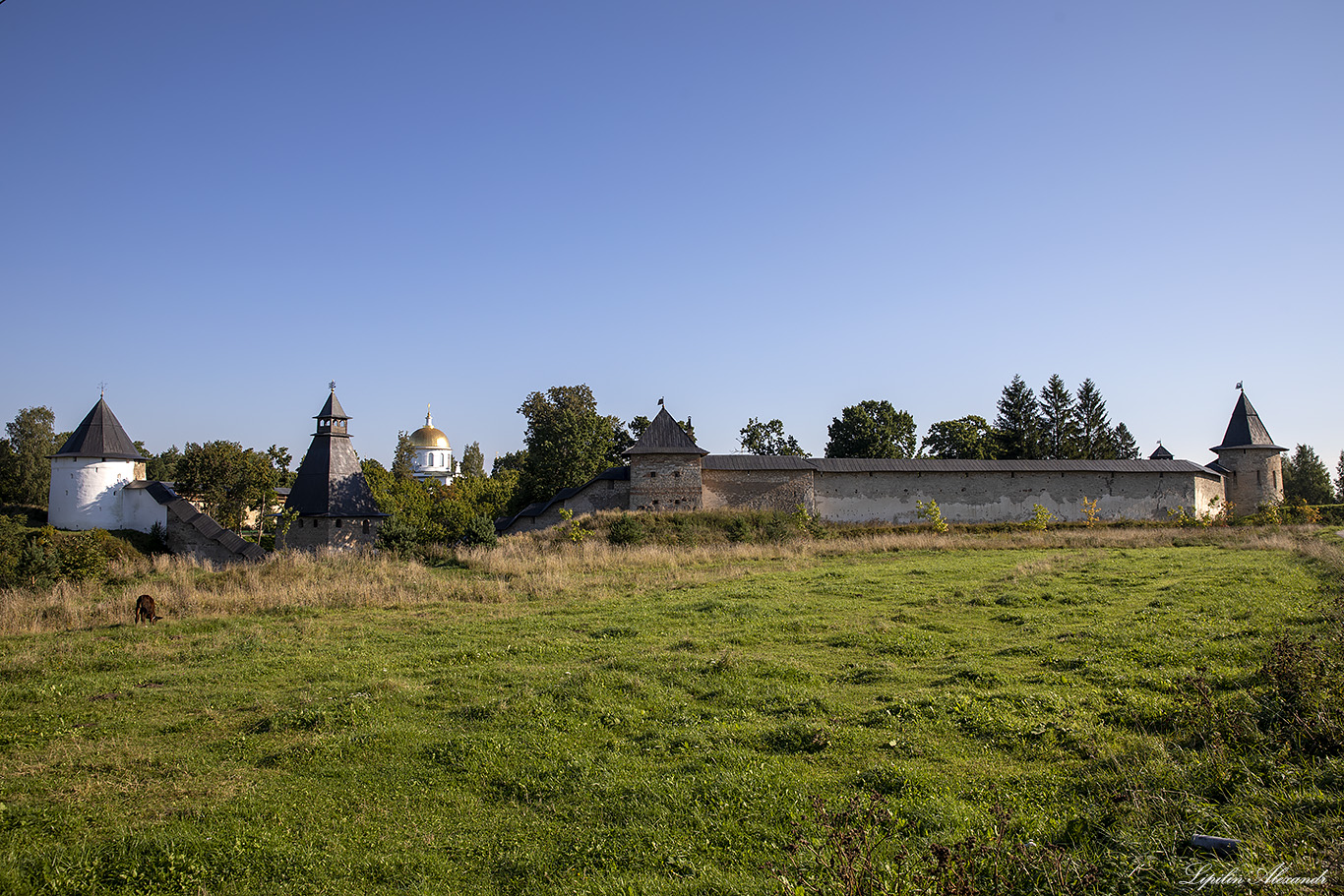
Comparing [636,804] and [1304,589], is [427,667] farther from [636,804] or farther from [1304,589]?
[1304,589]

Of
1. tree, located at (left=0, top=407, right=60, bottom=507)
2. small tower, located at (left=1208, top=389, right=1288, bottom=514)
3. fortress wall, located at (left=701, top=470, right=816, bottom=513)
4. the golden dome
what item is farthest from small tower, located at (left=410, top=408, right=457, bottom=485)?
small tower, located at (left=1208, top=389, right=1288, bottom=514)

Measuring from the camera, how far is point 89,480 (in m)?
31.5

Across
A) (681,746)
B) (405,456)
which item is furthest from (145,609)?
(405,456)

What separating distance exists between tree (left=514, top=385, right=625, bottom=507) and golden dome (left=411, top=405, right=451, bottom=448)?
31.3 meters

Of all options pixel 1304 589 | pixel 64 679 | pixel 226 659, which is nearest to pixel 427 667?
pixel 226 659

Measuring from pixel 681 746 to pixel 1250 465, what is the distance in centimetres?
4158

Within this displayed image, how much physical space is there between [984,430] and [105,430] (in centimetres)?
4794

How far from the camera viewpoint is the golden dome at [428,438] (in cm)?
7153

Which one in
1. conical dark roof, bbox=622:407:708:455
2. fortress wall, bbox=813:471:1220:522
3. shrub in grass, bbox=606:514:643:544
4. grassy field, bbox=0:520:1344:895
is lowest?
grassy field, bbox=0:520:1344:895

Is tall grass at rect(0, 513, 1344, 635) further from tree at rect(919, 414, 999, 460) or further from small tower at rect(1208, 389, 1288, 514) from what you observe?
tree at rect(919, 414, 999, 460)

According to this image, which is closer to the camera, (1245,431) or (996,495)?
(996,495)

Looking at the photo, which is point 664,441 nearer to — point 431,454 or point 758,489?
point 758,489

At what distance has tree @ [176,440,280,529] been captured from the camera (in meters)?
36.6

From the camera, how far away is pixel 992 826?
3826 mm
